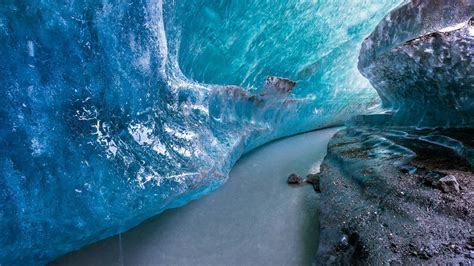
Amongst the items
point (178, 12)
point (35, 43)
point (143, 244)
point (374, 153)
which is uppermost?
point (178, 12)

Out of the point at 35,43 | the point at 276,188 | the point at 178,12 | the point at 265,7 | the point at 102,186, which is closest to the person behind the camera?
the point at 35,43

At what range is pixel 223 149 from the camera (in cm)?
182

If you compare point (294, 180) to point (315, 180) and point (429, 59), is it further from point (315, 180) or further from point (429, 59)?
point (429, 59)

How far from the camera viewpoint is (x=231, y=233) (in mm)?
1515

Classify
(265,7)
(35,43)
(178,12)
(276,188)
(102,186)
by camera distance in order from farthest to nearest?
(265,7) < (276,188) < (178,12) < (102,186) < (35,43)

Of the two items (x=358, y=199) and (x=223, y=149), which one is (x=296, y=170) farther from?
(x=358, y=199)

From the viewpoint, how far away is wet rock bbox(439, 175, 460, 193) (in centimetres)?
109

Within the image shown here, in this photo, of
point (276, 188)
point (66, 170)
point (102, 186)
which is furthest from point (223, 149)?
point (66, 170)

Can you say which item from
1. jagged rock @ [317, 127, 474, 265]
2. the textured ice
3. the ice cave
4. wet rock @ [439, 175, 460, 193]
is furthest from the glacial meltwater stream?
the textured ice

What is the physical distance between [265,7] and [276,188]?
3.91 ft

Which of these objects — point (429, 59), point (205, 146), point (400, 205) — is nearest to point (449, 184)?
point (400, 205)

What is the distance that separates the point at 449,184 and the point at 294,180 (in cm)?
94

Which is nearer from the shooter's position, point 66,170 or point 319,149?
point 66,170

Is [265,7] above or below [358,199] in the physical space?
above
